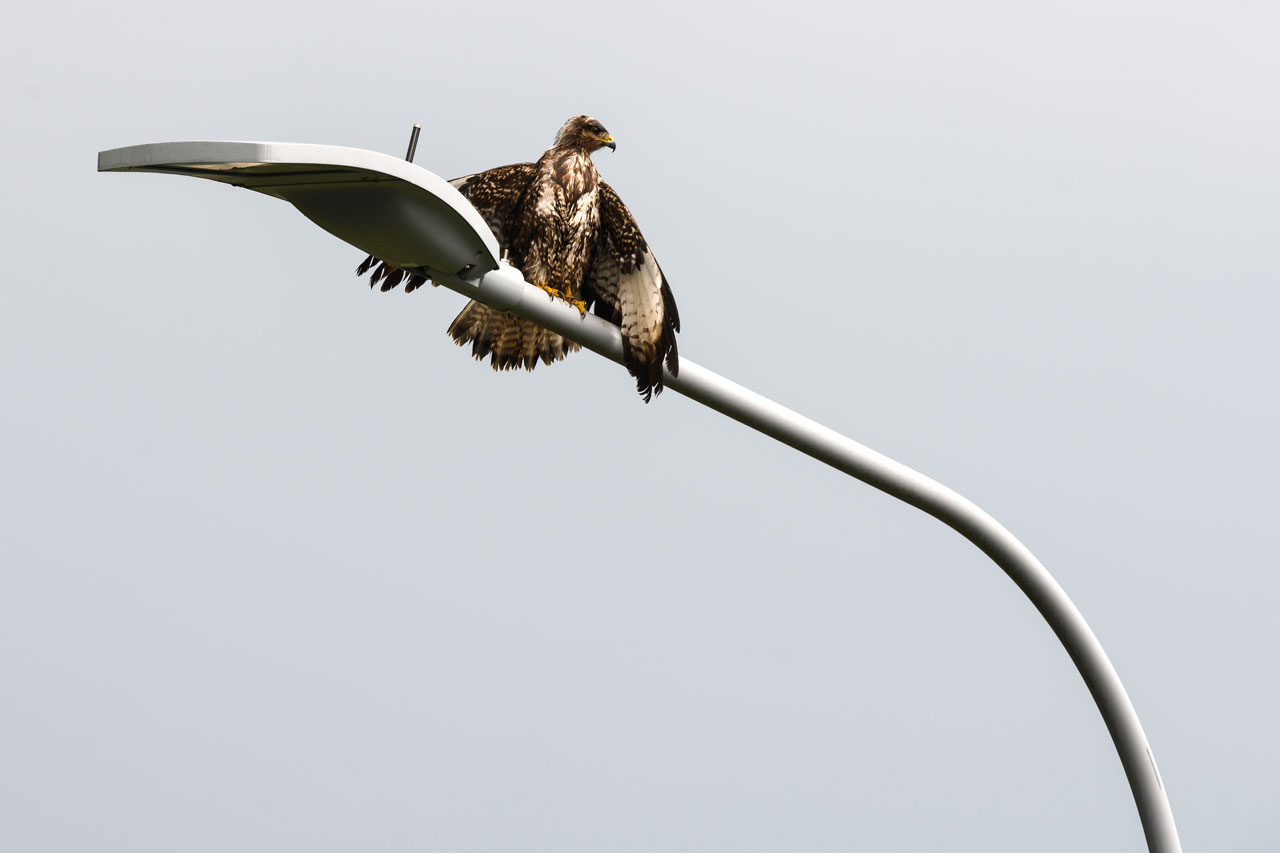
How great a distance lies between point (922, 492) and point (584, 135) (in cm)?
308

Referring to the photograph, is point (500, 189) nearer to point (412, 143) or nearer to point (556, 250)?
point (556, 250)

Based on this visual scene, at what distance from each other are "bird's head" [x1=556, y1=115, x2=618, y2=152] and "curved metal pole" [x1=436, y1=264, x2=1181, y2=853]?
2.42 m

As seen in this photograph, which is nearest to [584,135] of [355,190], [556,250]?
[556,250]

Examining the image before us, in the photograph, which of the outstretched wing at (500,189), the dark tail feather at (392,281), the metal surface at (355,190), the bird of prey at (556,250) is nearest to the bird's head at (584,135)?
the bird of prey at (556,250)

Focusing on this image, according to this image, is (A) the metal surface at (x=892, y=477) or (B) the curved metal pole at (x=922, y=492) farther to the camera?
(B) the curved metal pole at (x=922, y=492)

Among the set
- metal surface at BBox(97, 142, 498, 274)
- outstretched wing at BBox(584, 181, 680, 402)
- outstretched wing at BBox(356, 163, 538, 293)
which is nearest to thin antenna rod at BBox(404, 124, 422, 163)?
metal surface at BBox(97, 142, 498, 274)

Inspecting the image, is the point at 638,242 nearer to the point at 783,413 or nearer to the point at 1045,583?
the point at 783,413

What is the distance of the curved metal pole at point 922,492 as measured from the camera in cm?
478

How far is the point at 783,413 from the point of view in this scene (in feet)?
16.6

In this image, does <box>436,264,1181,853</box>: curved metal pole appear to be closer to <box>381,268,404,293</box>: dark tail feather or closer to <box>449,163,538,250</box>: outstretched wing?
<box>381,268,404,293</box>: dark tail feather

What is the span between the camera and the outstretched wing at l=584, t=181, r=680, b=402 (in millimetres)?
5559

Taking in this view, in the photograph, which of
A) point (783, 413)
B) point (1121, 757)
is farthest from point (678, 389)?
point (1121, 757)

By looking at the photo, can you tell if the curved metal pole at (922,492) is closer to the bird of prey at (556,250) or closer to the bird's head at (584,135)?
the bird of prey at (556,250)

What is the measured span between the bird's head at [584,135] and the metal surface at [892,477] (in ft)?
8.36
